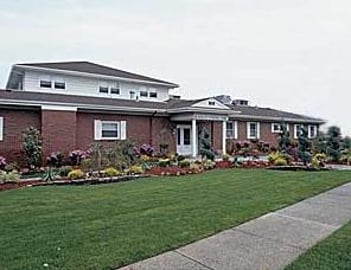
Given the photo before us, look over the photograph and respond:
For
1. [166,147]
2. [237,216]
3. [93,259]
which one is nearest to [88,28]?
[166,147]

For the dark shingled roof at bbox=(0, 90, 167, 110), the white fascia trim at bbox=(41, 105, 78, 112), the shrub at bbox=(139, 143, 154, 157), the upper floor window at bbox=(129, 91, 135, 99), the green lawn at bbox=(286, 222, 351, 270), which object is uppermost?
the upper floor window at bbox=(129, 91, 135, 99)

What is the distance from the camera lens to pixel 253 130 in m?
30.8

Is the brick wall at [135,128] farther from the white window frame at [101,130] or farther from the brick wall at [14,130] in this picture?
the brick wall at [14,130]

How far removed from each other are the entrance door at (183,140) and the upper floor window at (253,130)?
5.90 meters

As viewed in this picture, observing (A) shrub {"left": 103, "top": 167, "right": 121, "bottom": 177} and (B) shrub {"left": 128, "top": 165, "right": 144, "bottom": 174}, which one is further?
(B) shrub {"left": 128, "top": 165, "right": 144, "bottom": 174}

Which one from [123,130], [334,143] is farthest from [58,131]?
[334,143]

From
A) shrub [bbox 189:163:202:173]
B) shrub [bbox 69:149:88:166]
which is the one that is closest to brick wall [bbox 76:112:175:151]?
shrub [bbox 69:149:88:166]

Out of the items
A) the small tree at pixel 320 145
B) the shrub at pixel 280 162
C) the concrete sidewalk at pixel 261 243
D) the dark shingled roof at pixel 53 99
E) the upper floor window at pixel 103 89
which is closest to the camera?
the concrete sidewalk at pixel 261 243

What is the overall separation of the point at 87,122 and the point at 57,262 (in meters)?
17.2

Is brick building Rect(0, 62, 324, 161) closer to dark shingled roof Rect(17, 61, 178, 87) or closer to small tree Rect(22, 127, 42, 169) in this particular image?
dark shingled roof Rect(17, 61, 178, 87)

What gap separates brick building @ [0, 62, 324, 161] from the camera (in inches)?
765

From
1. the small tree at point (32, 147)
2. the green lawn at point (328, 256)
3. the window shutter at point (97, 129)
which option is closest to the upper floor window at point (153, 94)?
the window shutter at point (97, 129)

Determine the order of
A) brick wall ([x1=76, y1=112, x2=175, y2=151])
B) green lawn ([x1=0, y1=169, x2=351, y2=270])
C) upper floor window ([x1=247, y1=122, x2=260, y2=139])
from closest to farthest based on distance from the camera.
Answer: green lawn ([x1=0, y1=169, x2=351, y2=270]) → brick wall ([x1=76, y1=112, x2=175, y2=151]) → upper floor window ([x1=247, y1=122, x2=260, y2=139])

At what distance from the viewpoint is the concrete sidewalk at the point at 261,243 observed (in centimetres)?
493
